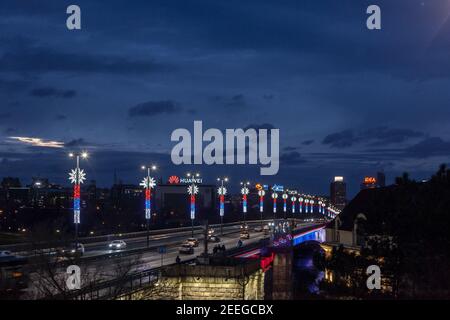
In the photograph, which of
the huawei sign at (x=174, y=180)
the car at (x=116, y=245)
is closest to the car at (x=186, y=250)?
the car at (x=116, y=245)

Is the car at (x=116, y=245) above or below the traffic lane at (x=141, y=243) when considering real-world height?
above

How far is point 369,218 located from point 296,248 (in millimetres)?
55012

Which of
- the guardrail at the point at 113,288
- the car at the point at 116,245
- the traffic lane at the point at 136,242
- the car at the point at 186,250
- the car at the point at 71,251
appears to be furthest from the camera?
the car at the point at 186,250

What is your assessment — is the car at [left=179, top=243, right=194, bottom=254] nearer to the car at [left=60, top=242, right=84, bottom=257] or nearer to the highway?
the highway

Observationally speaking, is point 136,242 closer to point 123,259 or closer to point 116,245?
point 116,245

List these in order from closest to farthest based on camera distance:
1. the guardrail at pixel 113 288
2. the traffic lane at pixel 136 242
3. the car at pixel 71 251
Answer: the guardrail at pixel 113 288 → the car at pixel 71 251 → the traffic lane at pixel 136 242

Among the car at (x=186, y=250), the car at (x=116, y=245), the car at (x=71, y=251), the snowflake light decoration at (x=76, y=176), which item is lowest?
the car at (x=186, y=250)

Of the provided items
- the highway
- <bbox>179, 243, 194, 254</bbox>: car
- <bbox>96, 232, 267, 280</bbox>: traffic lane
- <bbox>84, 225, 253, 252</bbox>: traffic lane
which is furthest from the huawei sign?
<bbox>179, 243, 194, 254</bbox>: car

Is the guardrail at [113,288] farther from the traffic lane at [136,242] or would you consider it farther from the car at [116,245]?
the traffic lane at [136,242]

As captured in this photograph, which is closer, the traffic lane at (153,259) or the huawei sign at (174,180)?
the traffic lane at (153,259)

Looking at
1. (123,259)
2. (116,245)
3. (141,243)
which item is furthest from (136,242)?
(123,259)

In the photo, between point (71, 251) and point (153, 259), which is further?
point (153, 259)
